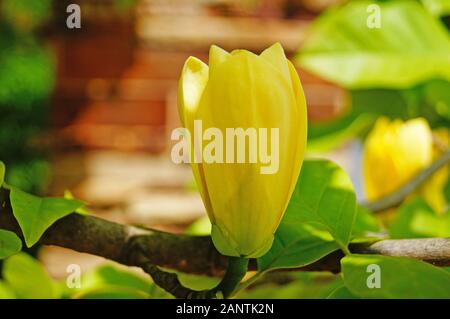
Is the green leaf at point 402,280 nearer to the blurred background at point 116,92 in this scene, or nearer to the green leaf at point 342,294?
the green leaf at point 342,294

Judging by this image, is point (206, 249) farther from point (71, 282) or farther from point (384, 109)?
point (384, 109)

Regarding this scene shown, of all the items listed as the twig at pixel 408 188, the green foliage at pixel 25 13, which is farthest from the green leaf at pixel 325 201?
the green foliage at pixel 25 13

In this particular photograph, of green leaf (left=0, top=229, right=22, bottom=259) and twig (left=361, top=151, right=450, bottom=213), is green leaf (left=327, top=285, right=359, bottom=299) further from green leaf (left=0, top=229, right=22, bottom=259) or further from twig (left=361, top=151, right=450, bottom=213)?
twig (left=361, top=151, right=450, bottom=213)

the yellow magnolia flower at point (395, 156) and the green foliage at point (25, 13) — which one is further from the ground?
the green foliage at point (25, 13)

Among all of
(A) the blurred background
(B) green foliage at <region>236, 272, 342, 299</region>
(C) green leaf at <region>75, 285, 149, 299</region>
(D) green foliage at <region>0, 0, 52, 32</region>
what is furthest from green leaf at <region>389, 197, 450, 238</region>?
(D) green foliage at <region>0, 0, 52, 32</region>

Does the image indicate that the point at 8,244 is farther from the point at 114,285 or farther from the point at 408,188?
the point at 408,188

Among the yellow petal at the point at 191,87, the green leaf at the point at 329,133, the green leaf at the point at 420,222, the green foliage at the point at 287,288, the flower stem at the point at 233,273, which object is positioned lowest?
the green foliage at the point at 287,288

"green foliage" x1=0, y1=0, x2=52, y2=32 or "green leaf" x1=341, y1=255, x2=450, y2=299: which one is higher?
"green foliage" x1=0, y1=0, x2=52, y2=32
